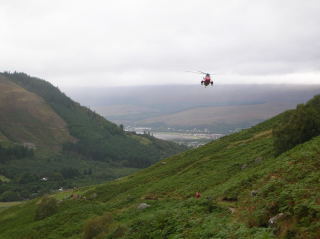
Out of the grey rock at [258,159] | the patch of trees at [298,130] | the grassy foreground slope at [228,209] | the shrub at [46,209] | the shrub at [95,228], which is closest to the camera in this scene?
the grassy foreground slope at [228,209]

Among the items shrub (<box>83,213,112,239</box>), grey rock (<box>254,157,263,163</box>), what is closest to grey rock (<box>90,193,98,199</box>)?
grey rock (<box>254,157,263,163</box>)

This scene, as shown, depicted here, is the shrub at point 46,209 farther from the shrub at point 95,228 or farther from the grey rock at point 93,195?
the shrub at point 95,228

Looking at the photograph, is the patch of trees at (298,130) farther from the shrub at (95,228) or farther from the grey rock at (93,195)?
the grey rock at (93,195)

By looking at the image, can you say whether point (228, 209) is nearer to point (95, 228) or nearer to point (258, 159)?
point (95, 228)

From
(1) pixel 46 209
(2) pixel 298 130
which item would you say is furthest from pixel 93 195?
(2) pixel 298 130

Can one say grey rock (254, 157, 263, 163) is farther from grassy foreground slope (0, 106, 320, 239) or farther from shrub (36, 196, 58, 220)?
shrub (36, 196, 58, 220)

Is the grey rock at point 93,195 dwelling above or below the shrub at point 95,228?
below

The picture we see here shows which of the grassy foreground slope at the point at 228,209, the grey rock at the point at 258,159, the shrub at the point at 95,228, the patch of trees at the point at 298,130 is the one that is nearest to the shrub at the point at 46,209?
the grassy foreground slope at the point at 228,209

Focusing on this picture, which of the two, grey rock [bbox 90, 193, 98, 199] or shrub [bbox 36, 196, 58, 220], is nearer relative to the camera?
shrub [bbox 36, 196, 58, 220]

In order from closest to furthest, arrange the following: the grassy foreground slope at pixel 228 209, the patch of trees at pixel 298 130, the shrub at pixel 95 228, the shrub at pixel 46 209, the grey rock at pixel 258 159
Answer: the grassy foreground slope at pixel 228 209, the shrub at pixel 95 228, the patch of trees at pixel 298 130, the grey rock at pixel 258 159, the shrub at pixel 46 209

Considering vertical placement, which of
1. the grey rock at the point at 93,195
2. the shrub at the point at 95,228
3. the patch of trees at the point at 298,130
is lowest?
the grey rock at the point at 93,195

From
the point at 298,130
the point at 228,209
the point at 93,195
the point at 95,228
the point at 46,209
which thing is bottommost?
the point at 93,195

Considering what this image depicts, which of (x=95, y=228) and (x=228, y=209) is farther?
(x=95, y=228)

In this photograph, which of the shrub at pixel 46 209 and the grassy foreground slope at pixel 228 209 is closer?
the grassy foreground slope at pixel 228 209
